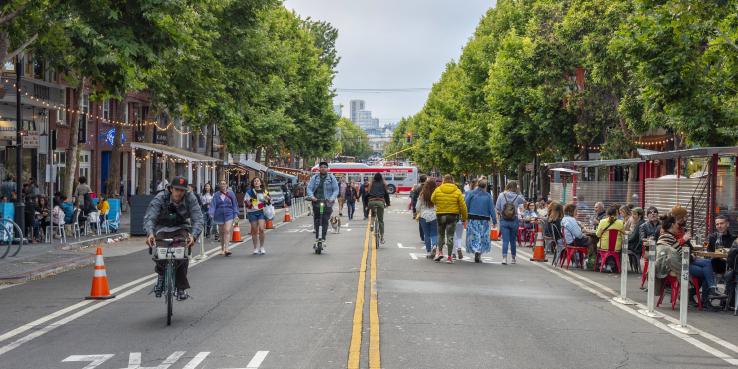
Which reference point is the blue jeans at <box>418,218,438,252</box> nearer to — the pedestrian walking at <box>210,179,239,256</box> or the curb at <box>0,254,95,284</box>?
the pedestrian walking at <box>210,179,239,256</box>

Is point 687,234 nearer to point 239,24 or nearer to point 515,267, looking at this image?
point 515,267

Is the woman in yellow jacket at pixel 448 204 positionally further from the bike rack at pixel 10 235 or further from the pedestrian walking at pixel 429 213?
the bike rack at pixel 10 235

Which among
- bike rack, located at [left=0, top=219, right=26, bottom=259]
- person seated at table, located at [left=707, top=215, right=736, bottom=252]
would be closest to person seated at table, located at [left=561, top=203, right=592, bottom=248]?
person seated at table, located at [left=707, top=215, right=736, bottom=252]

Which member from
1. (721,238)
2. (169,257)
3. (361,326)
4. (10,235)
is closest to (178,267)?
(169,257)

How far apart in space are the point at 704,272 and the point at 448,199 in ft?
22.0

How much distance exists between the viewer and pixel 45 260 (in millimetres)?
20375

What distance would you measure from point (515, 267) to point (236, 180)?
6241 centimetres

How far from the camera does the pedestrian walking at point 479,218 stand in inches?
818

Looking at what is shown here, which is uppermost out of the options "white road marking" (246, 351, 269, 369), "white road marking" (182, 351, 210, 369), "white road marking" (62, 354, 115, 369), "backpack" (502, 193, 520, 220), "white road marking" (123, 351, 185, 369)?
"backpack" (502, 193, 520, 220)

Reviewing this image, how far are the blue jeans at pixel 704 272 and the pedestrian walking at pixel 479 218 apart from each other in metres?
6.32

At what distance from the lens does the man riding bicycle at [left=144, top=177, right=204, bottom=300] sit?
A: 478 inches

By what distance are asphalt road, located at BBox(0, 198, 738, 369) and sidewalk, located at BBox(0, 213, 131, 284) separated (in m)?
0.57

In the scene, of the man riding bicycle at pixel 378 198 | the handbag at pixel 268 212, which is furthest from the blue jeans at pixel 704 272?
the handbag at pixel 268 212

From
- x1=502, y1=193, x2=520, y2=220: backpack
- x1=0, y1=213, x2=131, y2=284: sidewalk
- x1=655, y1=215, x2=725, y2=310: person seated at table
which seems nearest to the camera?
x1=655, y1=215, x2=725, y2=310: person seated at table
